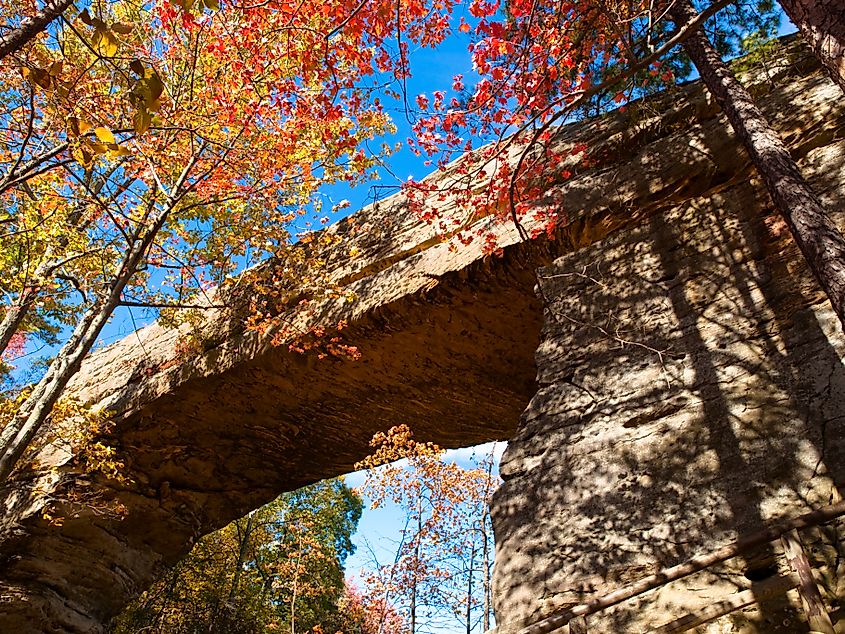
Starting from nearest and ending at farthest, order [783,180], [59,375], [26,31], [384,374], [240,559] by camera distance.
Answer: [26,31]
[783,180]
[59,375]
[384,374]
[240,559]

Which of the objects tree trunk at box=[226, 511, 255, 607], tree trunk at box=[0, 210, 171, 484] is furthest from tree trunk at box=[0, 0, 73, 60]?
tree trunk at box=[226, 511, 255, 607]

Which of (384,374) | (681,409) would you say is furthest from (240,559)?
(681,409)

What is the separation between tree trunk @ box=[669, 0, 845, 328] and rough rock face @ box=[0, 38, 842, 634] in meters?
0.86

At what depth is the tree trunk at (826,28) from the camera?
3.27 metres

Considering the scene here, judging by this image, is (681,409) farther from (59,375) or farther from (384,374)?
(59,375)

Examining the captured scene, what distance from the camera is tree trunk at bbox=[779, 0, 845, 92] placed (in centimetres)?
327

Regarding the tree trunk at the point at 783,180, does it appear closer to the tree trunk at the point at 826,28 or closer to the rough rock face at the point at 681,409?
the tree trunk at the point at 826,28

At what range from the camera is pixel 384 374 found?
7.75 metres

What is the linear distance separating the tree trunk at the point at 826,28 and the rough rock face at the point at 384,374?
5.18ft

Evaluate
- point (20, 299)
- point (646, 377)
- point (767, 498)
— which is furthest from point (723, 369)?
point (20, 299)

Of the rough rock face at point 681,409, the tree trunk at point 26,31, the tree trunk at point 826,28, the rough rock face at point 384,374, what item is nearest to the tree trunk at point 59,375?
the rough rock face at point 384,374

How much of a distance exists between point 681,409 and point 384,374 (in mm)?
4384

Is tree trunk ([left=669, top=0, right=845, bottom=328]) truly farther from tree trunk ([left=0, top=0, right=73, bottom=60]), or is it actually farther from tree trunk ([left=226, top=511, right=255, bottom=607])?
tree trunk ([left=226, top=511, right=255, bottom=607])

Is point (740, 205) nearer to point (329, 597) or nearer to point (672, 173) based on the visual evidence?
point (672, 173)
